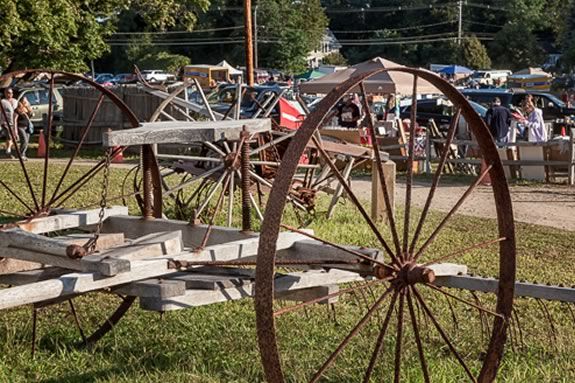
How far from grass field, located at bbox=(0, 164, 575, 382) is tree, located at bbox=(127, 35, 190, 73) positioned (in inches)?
2826

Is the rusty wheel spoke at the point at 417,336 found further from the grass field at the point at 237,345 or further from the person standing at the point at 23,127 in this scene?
the person standing at the point at 23,127

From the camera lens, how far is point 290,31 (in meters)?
87.9

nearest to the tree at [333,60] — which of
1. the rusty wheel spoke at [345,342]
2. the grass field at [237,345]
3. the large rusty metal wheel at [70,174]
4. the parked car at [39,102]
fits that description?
the parked car at [39,102]

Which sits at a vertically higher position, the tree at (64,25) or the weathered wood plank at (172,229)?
the tree at (64,25)

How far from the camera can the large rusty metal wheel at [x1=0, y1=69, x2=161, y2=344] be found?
23.6 ft

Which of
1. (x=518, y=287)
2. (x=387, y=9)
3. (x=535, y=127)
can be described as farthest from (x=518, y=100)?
(x=387, y=9)

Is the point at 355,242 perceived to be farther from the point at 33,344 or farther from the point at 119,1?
the point at 119,1

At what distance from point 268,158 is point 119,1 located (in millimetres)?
13333

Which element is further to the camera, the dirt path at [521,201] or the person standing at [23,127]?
the person standing at [23,127]

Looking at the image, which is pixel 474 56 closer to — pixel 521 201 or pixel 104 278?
pixel 521 201

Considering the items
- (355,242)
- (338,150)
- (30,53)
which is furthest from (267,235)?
(30,53)

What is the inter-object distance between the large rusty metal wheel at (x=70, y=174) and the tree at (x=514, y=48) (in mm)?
71169

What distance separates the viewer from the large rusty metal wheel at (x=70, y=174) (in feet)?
23.6

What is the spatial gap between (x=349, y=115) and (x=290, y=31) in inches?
2613
